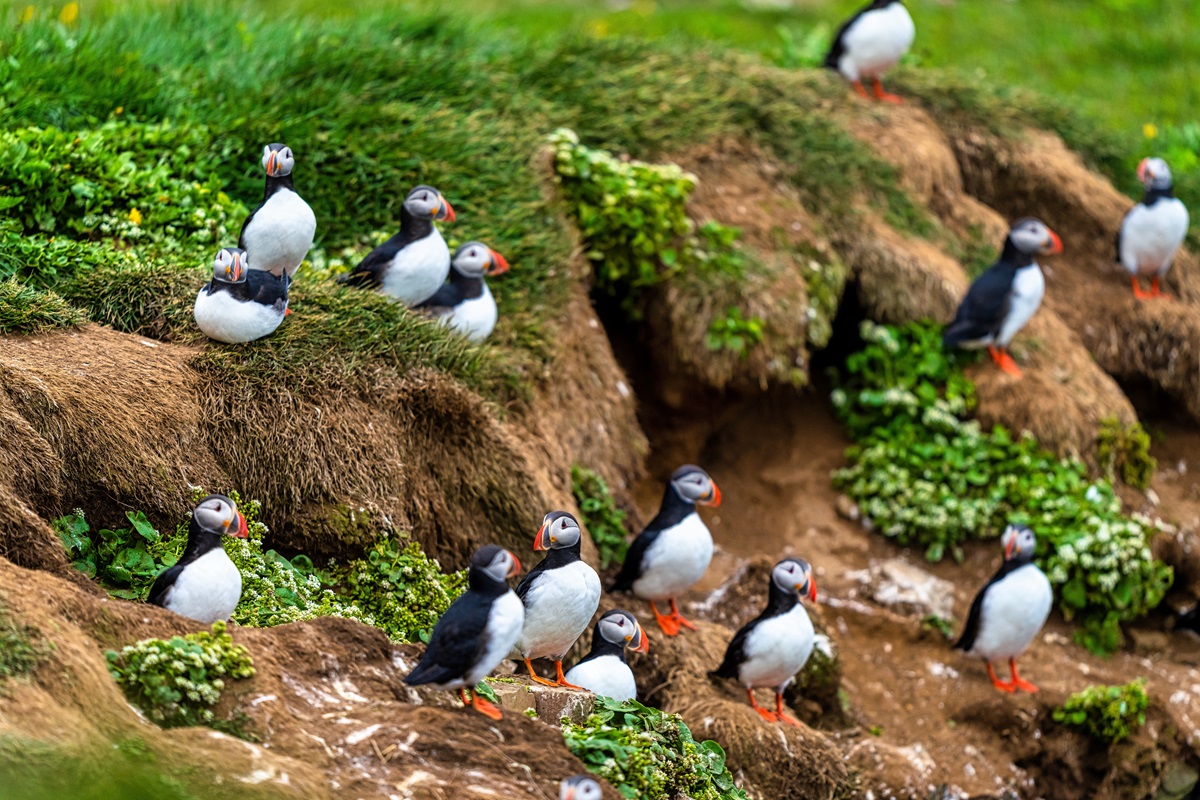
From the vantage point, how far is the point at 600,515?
7.68 meters

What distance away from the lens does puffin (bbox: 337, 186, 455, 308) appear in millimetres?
7016

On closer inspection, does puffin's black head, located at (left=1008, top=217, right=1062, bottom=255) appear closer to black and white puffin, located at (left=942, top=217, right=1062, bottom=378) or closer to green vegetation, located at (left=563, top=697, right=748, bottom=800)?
black and white puffin, located at (left=942, top=217, right=1062, bottom=378)

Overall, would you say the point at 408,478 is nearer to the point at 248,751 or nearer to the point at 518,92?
the point at 248,751

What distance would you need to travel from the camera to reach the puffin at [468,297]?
23.6ft

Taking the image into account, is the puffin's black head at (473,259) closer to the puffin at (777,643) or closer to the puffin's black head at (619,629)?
the puffin's black head at (619,629)

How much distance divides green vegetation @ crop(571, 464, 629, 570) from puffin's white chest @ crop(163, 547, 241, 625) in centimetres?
269

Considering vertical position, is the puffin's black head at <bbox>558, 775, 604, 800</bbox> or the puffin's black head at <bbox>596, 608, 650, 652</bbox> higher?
the puffin's black head at <bbox>558, 775, 604, 800</bbox>

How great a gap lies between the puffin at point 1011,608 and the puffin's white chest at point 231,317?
419 centimetres

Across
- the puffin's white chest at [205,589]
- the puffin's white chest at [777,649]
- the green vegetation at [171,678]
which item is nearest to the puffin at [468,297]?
the puffin's white chest at [777,649]

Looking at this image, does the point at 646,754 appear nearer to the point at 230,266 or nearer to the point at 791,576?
the point at 791,576

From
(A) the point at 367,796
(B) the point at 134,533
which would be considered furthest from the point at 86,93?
(A) the point at 367,796

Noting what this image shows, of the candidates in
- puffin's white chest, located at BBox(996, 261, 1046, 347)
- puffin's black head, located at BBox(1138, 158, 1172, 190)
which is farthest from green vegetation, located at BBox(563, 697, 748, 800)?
puffin's black head, located at BBox(1138, 158, 1172, 190)

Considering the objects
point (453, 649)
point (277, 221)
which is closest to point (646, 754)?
point (453, 649)

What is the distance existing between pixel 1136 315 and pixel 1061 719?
11.5 feet
